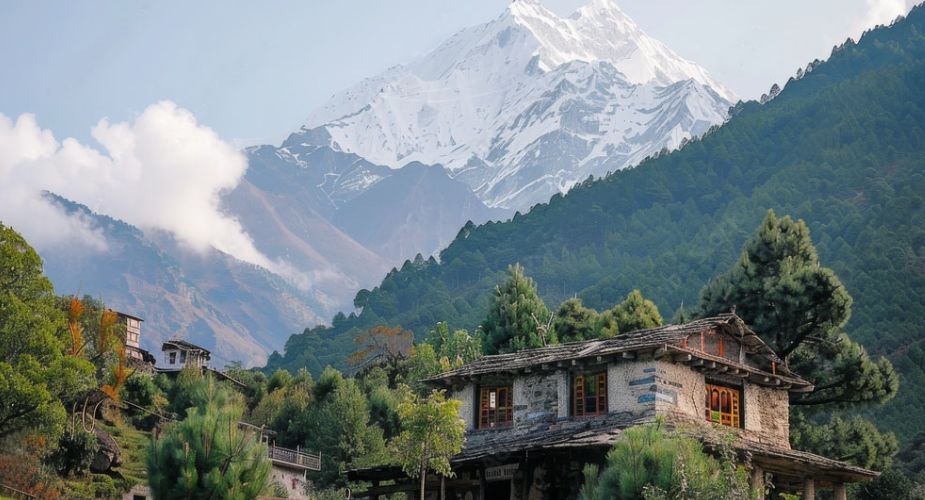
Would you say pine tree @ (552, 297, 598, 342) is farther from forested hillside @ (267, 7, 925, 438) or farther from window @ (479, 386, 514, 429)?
forested hillside @ (267, 7, 925, 438)

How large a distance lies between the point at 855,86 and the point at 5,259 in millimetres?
156054

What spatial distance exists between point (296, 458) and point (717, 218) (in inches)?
4316

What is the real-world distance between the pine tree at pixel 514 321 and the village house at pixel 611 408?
812 inches

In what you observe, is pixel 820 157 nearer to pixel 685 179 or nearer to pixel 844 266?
pixel 685 179

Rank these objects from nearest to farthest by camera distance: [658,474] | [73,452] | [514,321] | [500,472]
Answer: [658,474] → [500,472] → [73,452] → [514,321]

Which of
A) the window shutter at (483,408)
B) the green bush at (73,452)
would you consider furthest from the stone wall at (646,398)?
the green bush at (73,452)

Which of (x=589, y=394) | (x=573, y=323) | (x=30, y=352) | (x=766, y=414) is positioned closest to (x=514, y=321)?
(x=573, y=323)

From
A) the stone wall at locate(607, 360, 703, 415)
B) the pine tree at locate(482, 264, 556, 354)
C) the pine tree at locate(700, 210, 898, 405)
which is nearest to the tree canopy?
the stone wall at locate(607, 360, 703, 415)

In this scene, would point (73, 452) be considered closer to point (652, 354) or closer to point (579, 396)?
point (579, 396)

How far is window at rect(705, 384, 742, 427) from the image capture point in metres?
41.4

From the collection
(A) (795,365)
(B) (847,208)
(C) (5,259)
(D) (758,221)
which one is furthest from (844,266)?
(C) (5,259)

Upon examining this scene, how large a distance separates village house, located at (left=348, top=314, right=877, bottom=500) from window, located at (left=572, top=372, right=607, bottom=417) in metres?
0.05

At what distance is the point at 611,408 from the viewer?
132ft

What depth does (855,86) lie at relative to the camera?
180m
